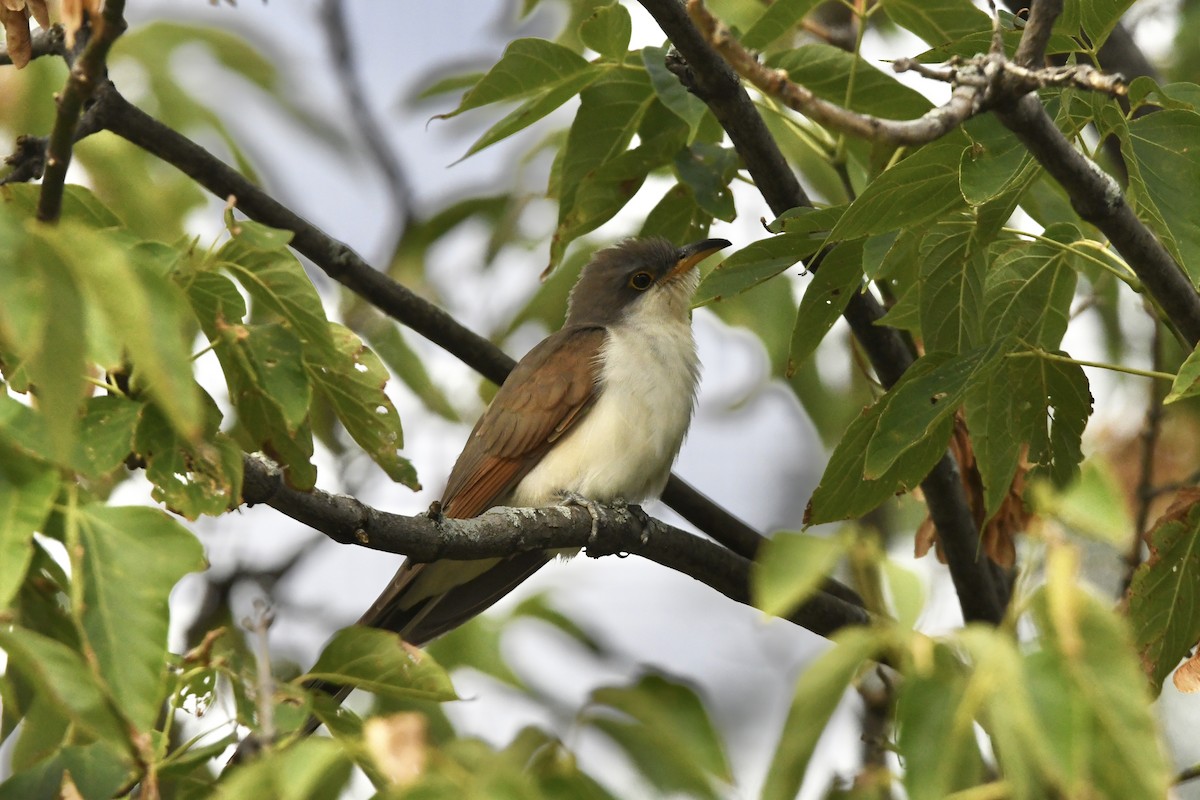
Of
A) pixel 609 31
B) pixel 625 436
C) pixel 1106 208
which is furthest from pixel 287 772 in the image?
pixel 625 436

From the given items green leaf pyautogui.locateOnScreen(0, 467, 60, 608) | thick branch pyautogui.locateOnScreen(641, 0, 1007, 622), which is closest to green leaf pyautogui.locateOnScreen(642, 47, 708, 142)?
thick branch pyautogui.locateOnScreen(641, 0, 1007, 622)

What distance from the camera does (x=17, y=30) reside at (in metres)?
3.12

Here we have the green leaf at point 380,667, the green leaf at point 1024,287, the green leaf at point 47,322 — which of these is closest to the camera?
the green leaf at point 47,322

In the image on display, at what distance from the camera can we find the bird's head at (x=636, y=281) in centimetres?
637

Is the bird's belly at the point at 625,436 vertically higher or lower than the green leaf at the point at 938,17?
lower

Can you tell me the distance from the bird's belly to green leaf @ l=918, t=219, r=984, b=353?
2096mm

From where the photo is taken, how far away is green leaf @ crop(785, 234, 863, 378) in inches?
131

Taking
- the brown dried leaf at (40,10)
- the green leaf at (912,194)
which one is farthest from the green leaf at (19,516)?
the green leaf at (912,194)

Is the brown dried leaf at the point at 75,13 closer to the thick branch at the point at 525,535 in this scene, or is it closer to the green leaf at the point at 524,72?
the thick branch at the point at 525,535

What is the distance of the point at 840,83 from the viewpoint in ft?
13.6

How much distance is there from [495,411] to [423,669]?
302cm

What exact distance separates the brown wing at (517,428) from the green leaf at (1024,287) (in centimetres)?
231

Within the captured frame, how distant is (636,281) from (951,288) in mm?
3281

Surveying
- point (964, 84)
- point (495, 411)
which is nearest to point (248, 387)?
point (964, 84)
